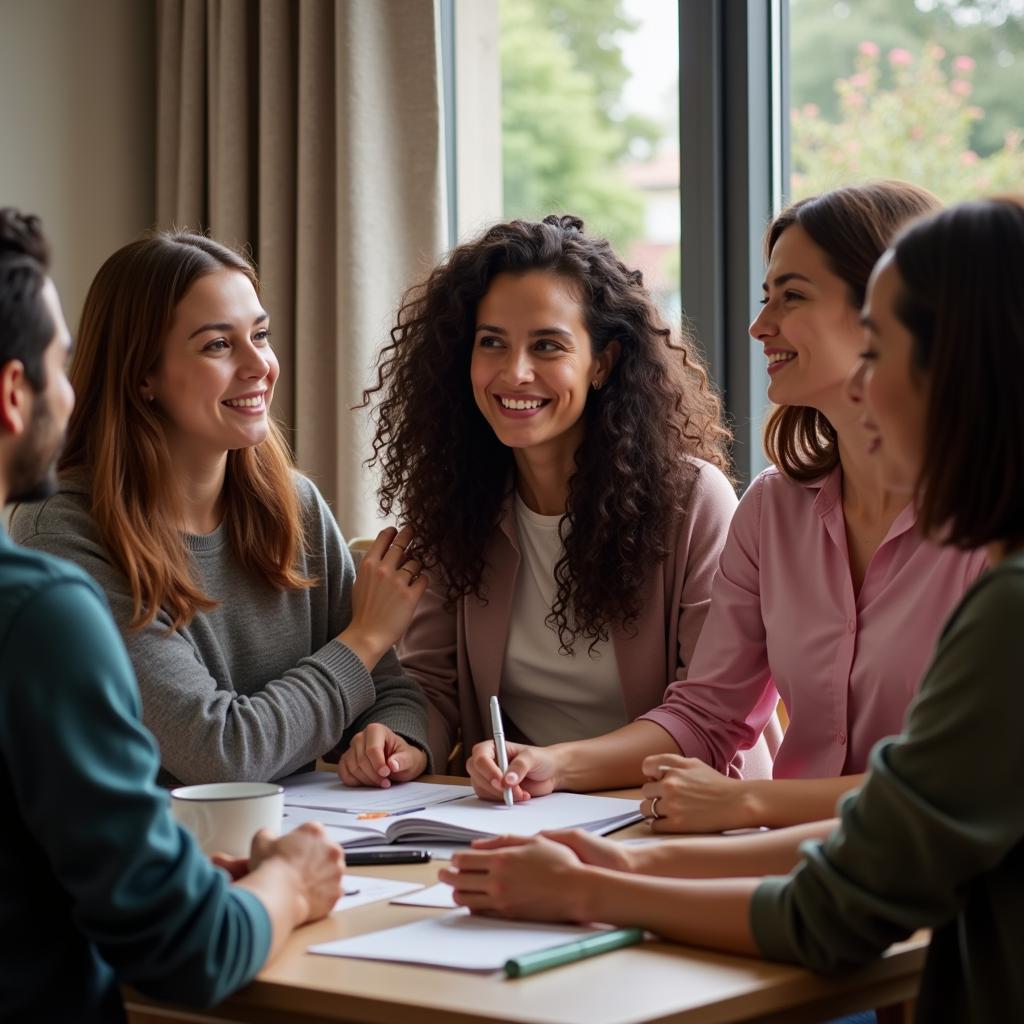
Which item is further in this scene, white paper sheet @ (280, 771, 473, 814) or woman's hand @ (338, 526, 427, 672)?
woman's hand @ (338, 526, 427, 672)

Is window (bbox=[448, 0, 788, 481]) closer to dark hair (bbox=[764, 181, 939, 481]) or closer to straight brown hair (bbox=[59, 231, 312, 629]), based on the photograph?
dark hair (bbox=[764, 181, 939, 481])

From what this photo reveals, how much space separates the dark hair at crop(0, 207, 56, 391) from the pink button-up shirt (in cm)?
109

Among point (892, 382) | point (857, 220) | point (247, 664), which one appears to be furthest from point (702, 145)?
point (892, 382)

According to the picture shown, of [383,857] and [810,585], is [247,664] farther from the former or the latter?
[810,585]

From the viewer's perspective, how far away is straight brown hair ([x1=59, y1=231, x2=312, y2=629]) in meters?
1.89

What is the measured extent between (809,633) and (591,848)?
2.04ft

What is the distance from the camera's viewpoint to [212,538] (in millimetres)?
2031

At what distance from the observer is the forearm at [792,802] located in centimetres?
154

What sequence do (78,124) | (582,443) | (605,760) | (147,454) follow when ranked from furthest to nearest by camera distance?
1. (78,124)
2. (582,443)
3. (147,454)
4. (605,760)

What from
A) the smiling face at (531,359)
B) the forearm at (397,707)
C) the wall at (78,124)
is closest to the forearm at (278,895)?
the forearm at (397,707)

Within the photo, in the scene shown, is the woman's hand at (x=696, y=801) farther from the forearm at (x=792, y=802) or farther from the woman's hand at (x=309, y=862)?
the woman's hand at (x=309, y=862)

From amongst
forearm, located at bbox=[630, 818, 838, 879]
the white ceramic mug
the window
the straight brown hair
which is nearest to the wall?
the window

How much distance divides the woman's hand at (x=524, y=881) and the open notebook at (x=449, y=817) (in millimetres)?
234

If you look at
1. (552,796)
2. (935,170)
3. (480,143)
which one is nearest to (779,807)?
(552,796)
